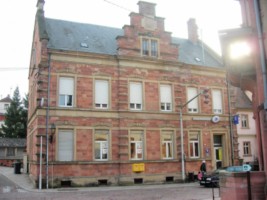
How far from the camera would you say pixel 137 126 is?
91.1 feet

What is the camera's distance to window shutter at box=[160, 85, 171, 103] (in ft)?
96.6

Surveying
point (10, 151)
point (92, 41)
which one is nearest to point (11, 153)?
point (10, 151)

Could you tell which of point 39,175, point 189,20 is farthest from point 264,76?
point 189,20

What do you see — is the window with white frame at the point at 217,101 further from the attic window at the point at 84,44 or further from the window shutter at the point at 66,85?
the window shutter at the point at 66,85

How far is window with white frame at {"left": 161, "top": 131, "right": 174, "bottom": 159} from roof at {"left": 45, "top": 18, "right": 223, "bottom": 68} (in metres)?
7.37

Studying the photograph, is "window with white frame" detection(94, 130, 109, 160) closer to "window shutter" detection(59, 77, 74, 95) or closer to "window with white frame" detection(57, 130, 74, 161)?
"window with white frame" detection(57, 130, 74, 161)

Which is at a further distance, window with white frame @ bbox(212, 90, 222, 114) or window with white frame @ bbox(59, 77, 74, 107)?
window with white frame @ bbox(212, 90, 222, 114)

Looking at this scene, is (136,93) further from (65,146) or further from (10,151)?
(10,151)

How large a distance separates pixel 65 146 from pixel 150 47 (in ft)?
36.5

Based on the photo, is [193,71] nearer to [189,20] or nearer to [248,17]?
[189,20]

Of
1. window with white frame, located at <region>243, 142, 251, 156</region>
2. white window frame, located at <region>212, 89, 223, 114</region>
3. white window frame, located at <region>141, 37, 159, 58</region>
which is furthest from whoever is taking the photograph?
window with white frame, located at <region>243, 142, 251, 156</region>

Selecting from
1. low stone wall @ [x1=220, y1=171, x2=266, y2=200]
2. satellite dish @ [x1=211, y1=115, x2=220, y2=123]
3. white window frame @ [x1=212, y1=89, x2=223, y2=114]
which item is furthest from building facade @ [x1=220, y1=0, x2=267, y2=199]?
white window frame @ [x1=212, y1=89, x2=223, y2=114]

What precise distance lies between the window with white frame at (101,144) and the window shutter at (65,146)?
195cm

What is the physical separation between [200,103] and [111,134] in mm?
9268
